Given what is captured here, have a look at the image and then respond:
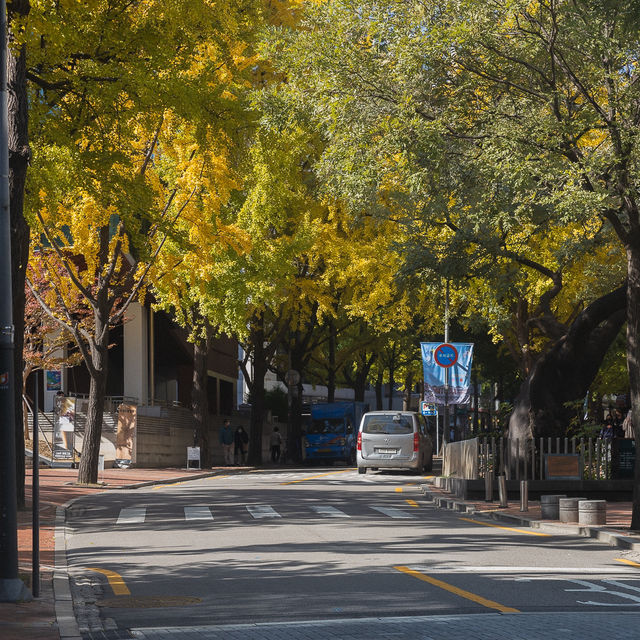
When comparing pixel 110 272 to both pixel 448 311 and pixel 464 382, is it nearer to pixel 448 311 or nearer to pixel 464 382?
pixel 464 382

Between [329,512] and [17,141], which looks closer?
[17,141]

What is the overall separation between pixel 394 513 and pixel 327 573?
8.73m

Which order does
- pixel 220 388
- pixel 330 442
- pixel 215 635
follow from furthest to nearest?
pixel 220 388, pixel 330 442, pixel 215 635

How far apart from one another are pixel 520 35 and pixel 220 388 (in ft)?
146

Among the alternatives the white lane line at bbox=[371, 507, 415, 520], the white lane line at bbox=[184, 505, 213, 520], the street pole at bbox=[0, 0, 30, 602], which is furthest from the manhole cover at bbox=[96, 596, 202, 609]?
the white lane line at bbox=[371, 507, 415, 520]

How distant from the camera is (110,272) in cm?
2659

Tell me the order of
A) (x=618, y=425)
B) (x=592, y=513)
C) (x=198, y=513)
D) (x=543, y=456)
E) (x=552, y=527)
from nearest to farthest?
(x=592, y=513), (x=552, y=527), (x=198, y=513), (x=543, y=456), (x=618, y=425)

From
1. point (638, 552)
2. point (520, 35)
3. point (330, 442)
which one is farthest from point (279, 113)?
point (330, 442)

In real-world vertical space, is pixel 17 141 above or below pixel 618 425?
above

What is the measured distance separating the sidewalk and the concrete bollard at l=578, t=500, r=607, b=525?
25.5ft

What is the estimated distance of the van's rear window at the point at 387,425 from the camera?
112 ft

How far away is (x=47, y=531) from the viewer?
54.6ft

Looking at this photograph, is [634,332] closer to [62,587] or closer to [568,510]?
[568,510]

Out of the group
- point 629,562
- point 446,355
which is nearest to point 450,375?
point 446,355
